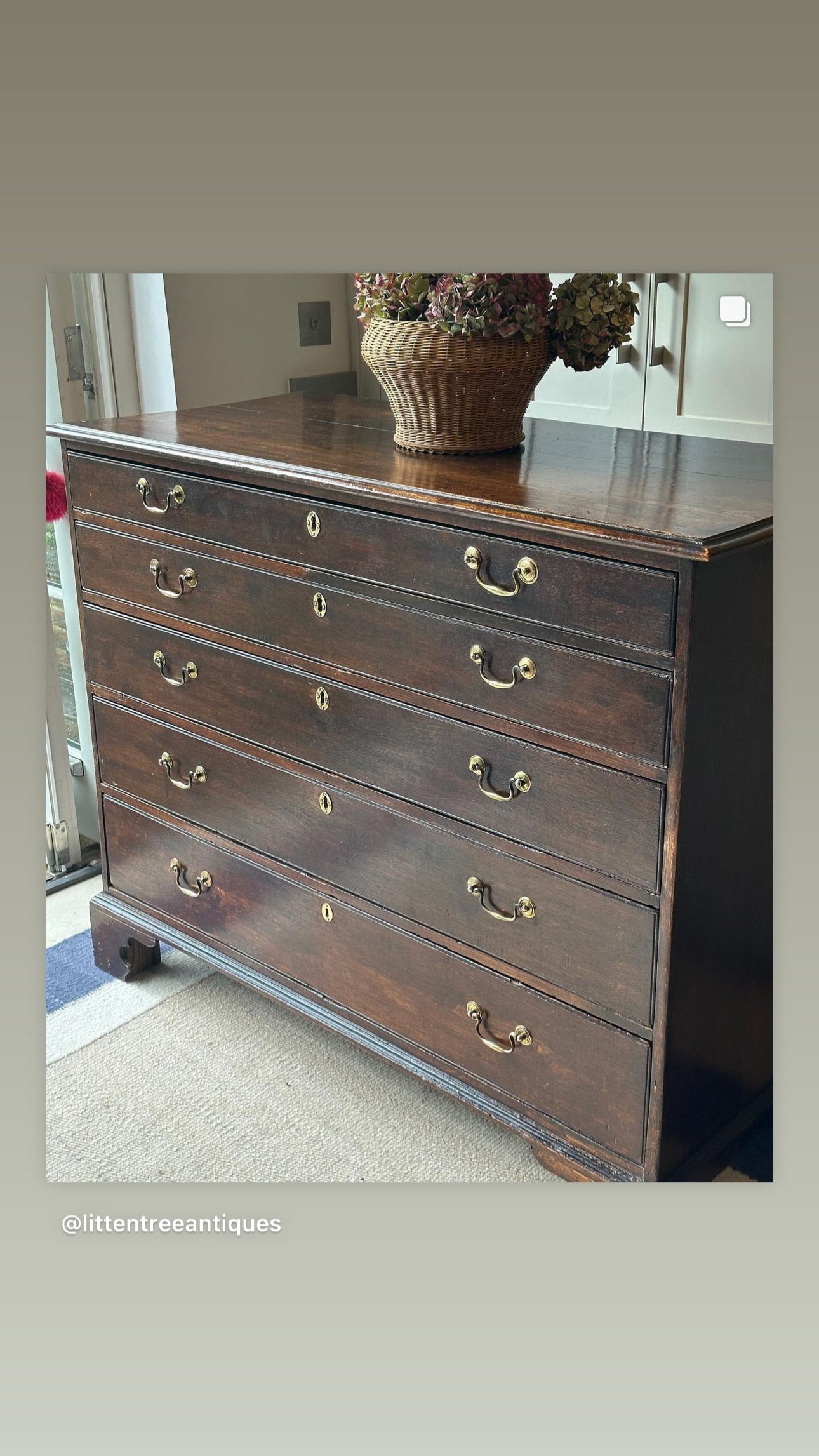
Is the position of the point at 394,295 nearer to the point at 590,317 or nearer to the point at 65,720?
the point at 590,317

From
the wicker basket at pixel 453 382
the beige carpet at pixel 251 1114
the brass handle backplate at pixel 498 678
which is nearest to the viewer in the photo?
the brass handle backplate at pixel 498 678

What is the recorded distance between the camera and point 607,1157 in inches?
60.1

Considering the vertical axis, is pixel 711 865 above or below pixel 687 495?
below

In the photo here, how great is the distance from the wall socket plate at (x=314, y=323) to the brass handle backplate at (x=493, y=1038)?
1.38 metres

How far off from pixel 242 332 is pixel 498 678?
3.87 ft

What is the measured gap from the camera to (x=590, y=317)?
153cm

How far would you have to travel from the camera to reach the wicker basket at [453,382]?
1.50 m

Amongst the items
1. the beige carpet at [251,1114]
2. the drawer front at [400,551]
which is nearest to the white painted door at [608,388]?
the drawer front at [400,551]

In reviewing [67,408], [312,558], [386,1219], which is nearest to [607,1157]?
[386,1219]

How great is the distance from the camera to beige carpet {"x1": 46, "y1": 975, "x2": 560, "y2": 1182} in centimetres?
173


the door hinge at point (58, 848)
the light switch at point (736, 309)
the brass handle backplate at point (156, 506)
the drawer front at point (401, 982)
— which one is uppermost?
the light switch at point (736, 309)

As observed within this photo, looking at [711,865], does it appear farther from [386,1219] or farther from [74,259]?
[74,259]

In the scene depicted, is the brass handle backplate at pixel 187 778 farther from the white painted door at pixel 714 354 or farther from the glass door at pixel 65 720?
the white painted door at pixel 714 354
